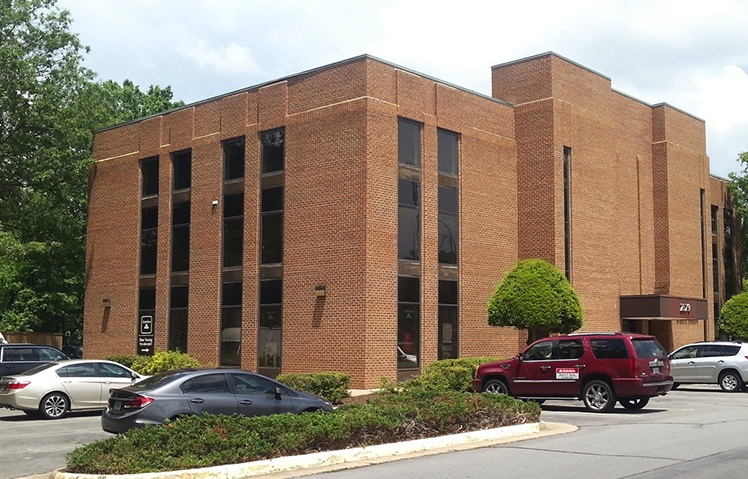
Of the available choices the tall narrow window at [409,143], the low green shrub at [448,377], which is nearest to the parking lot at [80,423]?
the low green shrub at [448,377]

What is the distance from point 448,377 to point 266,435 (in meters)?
12.6

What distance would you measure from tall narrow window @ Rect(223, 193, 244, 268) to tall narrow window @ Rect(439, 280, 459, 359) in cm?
751

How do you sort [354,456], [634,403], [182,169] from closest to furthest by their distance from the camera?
1. [354,456]
2. [634,403]
3. [182,169]

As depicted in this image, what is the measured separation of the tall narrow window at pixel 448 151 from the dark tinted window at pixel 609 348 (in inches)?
433

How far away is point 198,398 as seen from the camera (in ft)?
49.7

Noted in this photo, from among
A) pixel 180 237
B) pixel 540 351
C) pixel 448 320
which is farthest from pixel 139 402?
pixel 180 237

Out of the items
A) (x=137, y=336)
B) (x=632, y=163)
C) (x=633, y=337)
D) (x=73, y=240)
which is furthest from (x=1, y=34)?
(x=633, y=337)

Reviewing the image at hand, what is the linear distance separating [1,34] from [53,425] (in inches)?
1043

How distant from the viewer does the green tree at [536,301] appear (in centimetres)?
2755

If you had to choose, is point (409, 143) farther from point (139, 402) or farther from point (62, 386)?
point (139, 402)

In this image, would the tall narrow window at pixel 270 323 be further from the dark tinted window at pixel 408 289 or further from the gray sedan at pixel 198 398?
the gray sedan at pixel 198 398

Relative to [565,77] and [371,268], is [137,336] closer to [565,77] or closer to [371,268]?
[371,268]

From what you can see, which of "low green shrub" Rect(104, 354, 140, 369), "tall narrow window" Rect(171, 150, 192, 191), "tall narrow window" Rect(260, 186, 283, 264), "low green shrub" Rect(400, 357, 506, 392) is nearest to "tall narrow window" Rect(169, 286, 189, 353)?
"low green shrub" Rect(104, 354, 140, 369)

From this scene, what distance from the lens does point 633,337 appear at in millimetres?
20922
